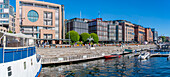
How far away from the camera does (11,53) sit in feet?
48.4

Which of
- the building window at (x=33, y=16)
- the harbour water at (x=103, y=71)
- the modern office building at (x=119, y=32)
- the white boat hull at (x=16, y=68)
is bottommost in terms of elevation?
the harbour water at (x=103, y=71)

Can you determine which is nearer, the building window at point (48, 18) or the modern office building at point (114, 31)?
the building window at point (48, 18)

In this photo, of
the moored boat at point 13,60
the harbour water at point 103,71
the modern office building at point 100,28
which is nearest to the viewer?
the moored boat at point 13,60

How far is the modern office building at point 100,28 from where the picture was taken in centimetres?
13877

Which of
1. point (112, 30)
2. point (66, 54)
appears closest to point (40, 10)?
point (66, 54)

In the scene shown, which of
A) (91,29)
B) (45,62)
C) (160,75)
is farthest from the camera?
(91,29)

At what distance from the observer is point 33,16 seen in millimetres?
87062

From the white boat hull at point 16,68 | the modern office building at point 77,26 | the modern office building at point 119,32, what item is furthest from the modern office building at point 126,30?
the white boat hull at point 16,68

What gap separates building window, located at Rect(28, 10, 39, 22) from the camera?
3387 inches

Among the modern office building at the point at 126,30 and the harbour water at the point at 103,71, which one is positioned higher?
the modern office building at the point at 126,30

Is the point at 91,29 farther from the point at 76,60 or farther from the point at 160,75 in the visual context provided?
the point at 160,75

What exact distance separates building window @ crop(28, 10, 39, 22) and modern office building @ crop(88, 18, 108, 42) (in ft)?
212

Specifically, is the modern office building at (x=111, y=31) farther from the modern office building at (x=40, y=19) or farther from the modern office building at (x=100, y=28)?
the modern office building at (x=40, y=19)

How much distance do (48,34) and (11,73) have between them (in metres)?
77.8
